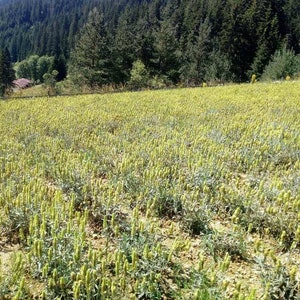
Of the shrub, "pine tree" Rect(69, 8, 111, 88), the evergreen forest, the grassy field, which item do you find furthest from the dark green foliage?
the grassy field

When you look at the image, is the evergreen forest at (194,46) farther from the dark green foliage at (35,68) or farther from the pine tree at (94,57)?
the dark green foliage at (35,68)

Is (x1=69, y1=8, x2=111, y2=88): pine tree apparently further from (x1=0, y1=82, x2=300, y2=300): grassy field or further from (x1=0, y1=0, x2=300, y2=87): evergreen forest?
(x1=0, y1=82, x2=300, y2=300): grassy field

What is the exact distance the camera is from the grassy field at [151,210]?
2688mm

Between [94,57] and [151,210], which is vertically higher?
[151,210]

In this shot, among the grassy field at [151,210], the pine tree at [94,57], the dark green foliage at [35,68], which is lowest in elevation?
the dark green foliage at [35,68]

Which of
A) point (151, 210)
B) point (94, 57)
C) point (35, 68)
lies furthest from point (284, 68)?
point (35, 68)

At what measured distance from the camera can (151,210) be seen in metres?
3.91

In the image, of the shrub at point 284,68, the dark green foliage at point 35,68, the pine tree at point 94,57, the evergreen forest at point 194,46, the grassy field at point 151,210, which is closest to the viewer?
the grassy field at point 151,210

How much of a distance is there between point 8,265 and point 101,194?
143 cm

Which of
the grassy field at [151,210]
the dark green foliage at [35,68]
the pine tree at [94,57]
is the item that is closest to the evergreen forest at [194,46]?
the pine tree at [94,57]

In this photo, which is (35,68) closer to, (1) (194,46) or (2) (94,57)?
(1) (194,46)

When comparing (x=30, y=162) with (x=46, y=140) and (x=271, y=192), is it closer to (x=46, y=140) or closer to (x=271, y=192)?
(x=46, y=140)

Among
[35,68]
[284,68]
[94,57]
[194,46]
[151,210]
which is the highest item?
[151,210]

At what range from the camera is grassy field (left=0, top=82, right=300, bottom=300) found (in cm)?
269
